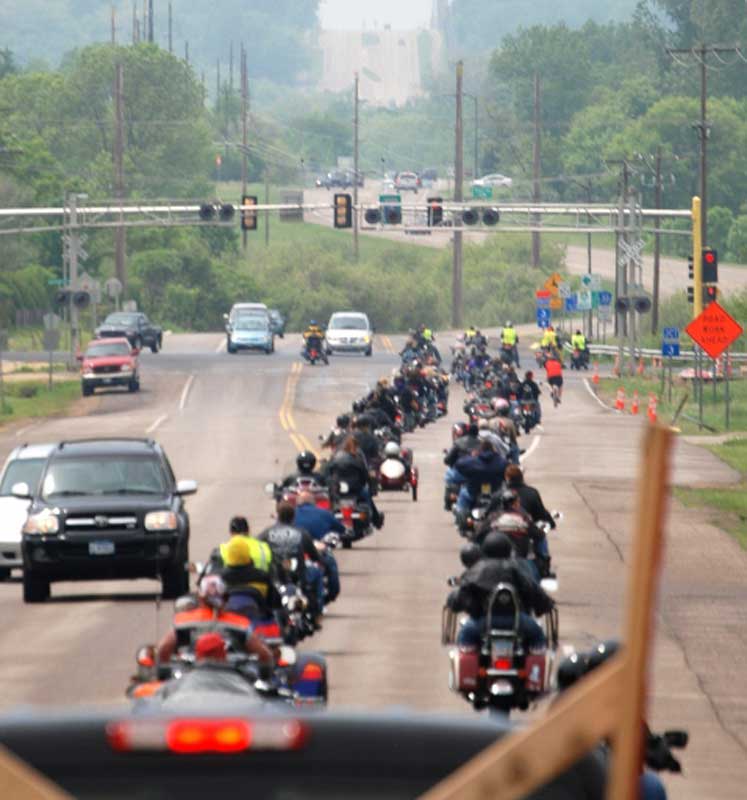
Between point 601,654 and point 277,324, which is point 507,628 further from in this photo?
point 277,324

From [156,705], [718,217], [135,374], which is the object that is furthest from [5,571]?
[718,217]

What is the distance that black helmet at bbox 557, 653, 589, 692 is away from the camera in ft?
33.9

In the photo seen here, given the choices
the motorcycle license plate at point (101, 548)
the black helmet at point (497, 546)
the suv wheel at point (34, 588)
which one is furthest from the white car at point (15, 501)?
the black helmet at point (497, 546)

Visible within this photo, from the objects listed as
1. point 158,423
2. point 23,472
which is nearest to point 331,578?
point 23,472

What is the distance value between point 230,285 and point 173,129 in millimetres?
39454

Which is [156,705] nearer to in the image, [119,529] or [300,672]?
[300,672]

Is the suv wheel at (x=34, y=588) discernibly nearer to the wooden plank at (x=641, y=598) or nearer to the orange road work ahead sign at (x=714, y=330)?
the wooden plank at (x=641, y=598)

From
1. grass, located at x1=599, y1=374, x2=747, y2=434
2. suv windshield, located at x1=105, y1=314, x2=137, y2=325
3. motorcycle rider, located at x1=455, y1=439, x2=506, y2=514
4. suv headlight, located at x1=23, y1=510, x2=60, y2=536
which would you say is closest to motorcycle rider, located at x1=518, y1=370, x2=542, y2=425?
grass, located at x1=599, y1=374, x2=747, y2=434

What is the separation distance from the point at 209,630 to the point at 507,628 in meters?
4.10

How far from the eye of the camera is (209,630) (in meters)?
12.0

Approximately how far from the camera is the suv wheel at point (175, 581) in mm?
24375

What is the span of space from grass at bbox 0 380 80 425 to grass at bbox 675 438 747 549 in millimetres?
23258

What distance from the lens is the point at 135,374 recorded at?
7350 cm

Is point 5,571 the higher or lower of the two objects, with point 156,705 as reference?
lower
